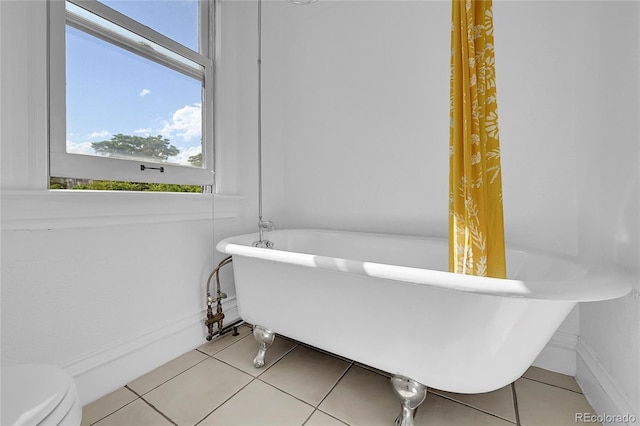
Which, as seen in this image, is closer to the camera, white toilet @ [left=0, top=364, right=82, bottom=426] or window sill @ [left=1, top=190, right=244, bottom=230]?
white toilet @ [left=0, top=364, right=82, bottom=426]

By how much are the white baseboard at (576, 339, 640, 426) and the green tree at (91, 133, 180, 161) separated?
2030mm

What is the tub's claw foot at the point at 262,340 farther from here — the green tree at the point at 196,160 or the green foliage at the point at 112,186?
the green tree at the point at 196,160

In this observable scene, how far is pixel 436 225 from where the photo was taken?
1.54m

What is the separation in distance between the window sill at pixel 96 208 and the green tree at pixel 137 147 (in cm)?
22

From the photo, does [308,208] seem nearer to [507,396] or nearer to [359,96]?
[359,96]

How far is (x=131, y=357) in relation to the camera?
1.22 m

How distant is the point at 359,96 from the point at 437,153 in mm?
625

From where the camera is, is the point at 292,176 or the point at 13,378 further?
the point at 292,176

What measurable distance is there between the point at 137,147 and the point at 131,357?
0.95 m

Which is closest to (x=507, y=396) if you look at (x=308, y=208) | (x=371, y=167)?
(x=371, y=167)

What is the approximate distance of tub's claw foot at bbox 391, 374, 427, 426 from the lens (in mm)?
925

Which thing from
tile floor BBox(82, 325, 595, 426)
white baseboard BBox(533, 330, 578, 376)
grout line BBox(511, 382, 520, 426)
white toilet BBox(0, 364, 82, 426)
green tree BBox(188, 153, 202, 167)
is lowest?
grout line BBox(511, 382, 520, 426)

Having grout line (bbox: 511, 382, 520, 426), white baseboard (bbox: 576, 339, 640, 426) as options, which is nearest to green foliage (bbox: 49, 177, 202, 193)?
grout line (bbox: 511, 382, 520, 426)

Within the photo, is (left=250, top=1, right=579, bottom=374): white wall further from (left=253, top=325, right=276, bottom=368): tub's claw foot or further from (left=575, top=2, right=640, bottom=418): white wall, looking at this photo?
(left=253, top=325, right=276, bottom=368): tub's claw foot
